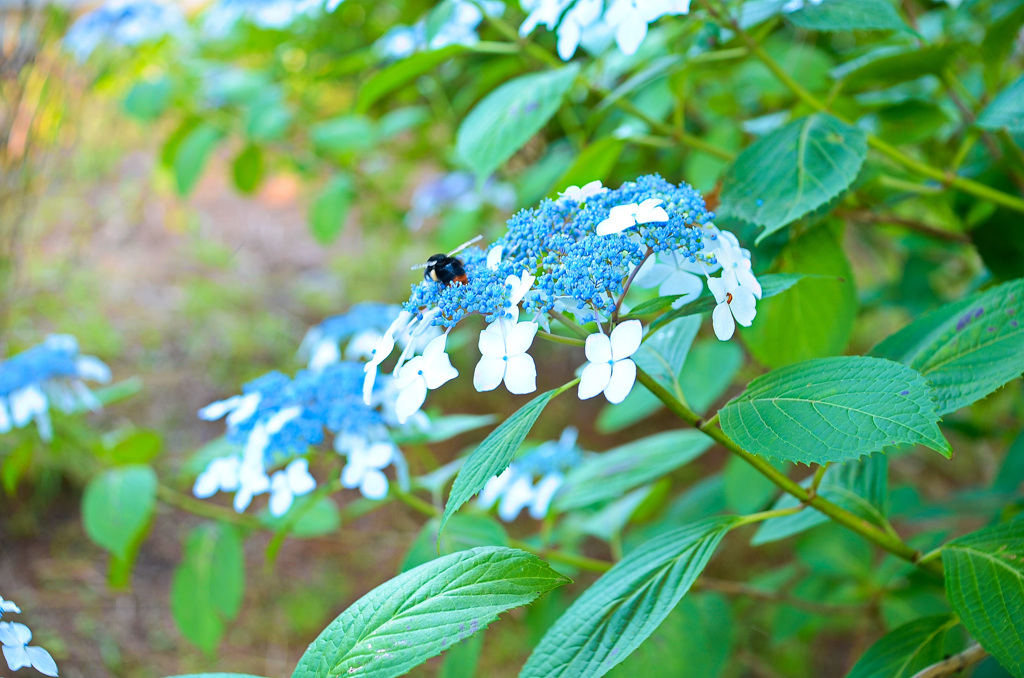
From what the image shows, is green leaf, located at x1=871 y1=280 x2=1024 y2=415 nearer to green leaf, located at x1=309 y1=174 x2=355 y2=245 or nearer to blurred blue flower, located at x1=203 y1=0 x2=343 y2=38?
blurred blue flower, located at x1=203 y1=0 x2=343 y2=38

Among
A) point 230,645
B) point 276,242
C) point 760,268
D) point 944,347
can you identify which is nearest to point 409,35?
point 760,268

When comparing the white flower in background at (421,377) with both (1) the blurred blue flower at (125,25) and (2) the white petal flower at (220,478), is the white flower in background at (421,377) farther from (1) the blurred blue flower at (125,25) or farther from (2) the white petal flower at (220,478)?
(1) the blurred blue flower at (125,25)

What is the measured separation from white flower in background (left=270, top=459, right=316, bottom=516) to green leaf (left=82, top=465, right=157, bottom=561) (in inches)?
18.8

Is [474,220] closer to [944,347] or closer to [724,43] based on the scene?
[724,43]

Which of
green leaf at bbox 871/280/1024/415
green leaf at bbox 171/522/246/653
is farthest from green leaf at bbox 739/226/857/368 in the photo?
green leaf at bbox 171/522/246/653

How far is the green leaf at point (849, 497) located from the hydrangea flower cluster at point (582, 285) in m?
0.31

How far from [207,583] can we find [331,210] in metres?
1.00

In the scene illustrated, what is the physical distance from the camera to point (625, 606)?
1.96ft

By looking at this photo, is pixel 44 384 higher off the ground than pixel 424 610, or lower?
lower

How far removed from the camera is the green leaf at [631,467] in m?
0.96

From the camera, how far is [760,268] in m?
0.76

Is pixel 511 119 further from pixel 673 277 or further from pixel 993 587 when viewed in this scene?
pixel 993 587

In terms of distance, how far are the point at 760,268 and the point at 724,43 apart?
284mm


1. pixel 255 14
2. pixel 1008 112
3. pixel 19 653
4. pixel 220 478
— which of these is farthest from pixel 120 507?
pixel 1008 112
